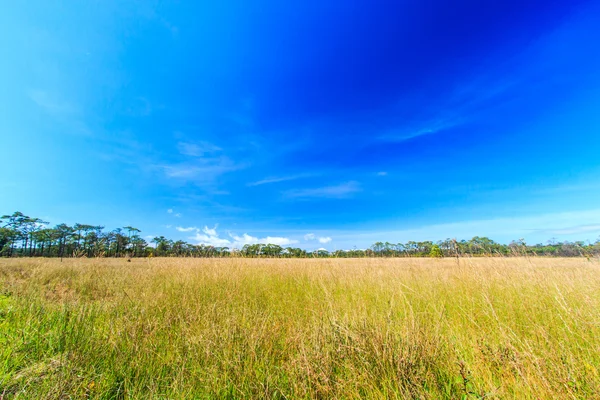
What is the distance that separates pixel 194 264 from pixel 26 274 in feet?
24.7

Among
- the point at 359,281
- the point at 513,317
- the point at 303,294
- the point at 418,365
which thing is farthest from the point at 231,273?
the point at 513,317

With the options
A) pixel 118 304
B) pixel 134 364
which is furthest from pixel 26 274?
pixel 134 364

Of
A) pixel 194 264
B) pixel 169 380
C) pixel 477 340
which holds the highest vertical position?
pixel 194 264

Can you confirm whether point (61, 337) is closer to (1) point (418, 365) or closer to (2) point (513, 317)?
(1) point (418, 365)

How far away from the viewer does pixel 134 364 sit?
215 cm

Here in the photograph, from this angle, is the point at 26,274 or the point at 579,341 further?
the point at 26,274

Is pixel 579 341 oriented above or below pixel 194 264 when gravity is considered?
below

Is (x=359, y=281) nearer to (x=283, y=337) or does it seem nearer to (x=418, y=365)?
(x=283, y=337)

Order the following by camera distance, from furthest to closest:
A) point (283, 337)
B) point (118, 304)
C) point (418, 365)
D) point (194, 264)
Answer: point (194, 264)
point (118, 304)
point (283, 337)
point (418, 365)

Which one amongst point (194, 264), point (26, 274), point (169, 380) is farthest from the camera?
point (26, 274)

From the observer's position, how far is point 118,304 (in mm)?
3707

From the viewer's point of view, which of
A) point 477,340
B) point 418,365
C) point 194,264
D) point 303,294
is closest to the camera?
point 418,365

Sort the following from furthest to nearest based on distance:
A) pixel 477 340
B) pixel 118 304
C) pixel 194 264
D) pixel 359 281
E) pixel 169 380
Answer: pixel 194 264 → pixel 359 281 → pixel 118 304 → pixel 477 340 → pixel 169 380

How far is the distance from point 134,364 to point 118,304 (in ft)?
7.04
